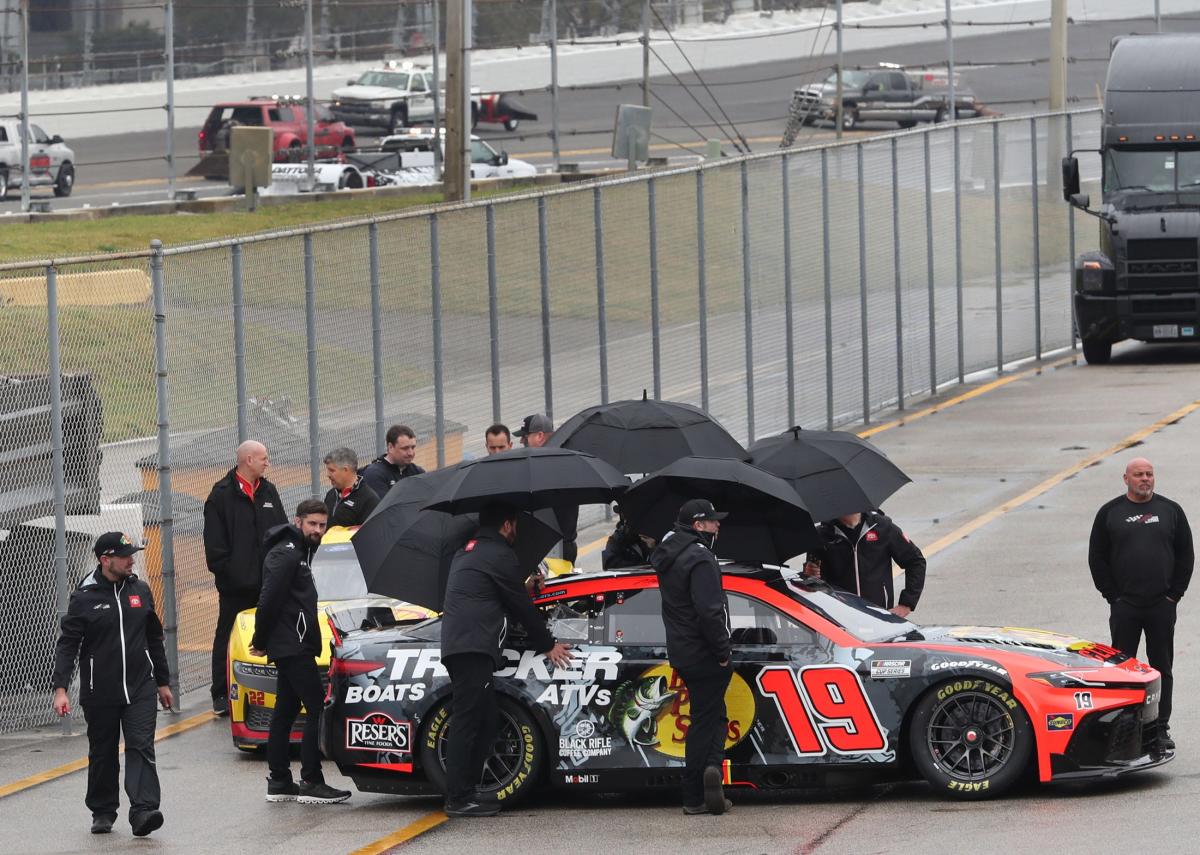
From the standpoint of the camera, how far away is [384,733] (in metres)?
10.8

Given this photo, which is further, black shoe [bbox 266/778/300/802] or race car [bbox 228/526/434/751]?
race car [bbox 228/526/434/751]

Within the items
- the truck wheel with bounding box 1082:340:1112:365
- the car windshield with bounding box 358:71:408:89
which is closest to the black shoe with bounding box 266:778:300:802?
the truck wheel with bounding box 1082:340:1112:365

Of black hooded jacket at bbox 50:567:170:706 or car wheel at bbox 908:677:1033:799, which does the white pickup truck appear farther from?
car wheel at bbox 908:677:1033:799

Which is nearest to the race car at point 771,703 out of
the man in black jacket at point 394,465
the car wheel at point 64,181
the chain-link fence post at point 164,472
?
the man in black jacket at point 394,465

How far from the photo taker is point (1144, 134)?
27719mm

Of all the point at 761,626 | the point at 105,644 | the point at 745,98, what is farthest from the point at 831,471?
the point at 745,98

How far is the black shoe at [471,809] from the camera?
10.6 meters

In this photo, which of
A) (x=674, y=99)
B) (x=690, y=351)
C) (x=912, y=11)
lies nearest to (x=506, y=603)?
(x=690, y=351)

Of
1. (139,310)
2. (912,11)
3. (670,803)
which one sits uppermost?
(912,11)

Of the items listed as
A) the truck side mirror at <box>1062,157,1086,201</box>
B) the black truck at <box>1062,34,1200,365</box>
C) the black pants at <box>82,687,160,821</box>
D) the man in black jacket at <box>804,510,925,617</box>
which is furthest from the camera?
the black truck at <box>1062,34,1200,365</box>

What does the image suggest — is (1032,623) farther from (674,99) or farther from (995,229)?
(674,99)

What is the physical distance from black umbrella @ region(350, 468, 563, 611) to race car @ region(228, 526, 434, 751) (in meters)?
0.91

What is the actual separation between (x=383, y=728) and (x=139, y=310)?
16.2ft

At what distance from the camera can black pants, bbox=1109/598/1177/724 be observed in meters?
11.8
